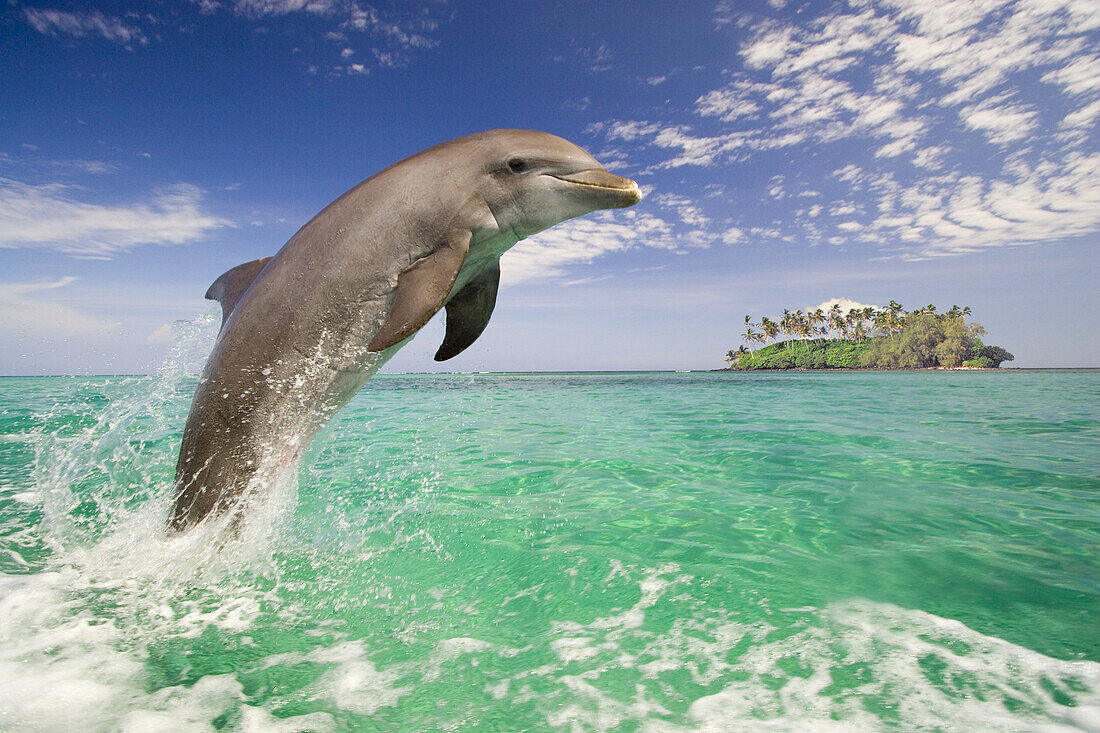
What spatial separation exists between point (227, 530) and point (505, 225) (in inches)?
113

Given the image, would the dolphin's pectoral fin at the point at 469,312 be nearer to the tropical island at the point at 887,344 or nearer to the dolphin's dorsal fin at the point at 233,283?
the dolphin's dorsal fin at the point at 233,283

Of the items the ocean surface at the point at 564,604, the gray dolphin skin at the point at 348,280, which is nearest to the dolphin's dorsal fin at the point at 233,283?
the gray dolphin skin at the point at 348,280

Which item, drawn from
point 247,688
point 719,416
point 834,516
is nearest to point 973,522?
point 834,516

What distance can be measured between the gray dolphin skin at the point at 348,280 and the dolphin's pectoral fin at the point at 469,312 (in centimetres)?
37

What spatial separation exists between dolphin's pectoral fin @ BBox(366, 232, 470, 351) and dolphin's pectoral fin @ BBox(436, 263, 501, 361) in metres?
0.67

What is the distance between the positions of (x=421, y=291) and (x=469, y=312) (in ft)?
3.24

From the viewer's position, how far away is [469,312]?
4309mm

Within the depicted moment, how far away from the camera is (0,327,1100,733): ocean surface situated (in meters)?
2.31

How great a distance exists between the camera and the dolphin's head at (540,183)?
365 cm

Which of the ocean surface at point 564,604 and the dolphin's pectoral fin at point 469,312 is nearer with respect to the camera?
the ocean surface at point 564,604

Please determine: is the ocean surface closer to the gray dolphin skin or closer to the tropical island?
the gray dolphin skin

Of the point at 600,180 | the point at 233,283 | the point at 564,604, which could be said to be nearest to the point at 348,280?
the point at 233,283

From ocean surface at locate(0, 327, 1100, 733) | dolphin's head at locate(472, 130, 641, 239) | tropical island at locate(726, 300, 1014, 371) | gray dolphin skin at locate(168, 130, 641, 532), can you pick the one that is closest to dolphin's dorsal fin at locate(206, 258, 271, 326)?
gray dolphin skin at locate(168, 130, 641, 532)

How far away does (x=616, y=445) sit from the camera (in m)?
9.66
